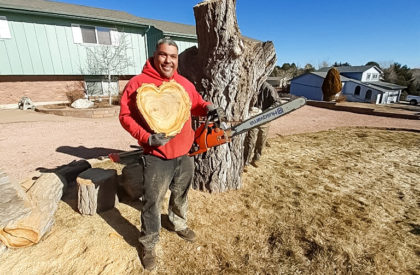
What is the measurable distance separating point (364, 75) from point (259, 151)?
3134cm

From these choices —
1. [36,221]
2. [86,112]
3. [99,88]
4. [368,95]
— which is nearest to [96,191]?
[36,221]

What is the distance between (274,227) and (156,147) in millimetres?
1687

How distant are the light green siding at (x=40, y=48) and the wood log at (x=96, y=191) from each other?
11.8m

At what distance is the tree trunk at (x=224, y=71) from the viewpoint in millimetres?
2303

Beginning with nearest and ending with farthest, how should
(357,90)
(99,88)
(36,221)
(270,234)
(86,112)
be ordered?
(36,221) < (270,234) < (86,112) < (99,88) < (357,90)

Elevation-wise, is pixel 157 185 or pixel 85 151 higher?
pixel 157 185

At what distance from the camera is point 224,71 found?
2508mm

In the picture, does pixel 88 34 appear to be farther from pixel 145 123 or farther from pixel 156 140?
pixel 156 140

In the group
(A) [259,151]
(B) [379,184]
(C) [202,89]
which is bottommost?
(B) [379,184]

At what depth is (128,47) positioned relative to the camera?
1271cm

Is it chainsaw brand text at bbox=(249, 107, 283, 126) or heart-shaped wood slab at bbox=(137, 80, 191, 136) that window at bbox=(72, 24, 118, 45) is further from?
chainsaw brand text at bbox=(249, 107, 283, 126)

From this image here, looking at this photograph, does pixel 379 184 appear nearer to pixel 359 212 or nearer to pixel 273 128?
pixel 359 212

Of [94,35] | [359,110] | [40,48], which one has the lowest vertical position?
[359,110]

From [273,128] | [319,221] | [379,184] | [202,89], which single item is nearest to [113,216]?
[202,89]
